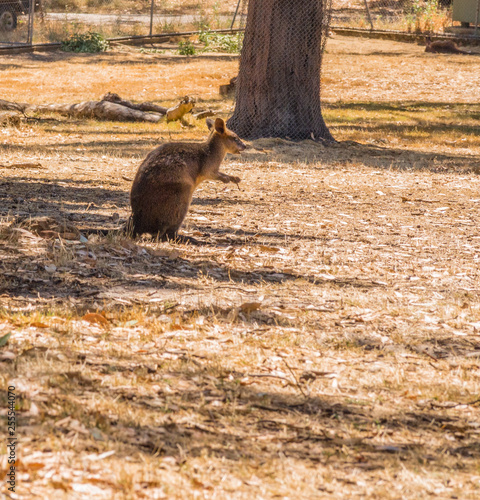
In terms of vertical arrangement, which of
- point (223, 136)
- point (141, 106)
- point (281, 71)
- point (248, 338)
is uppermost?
point (281, 71)

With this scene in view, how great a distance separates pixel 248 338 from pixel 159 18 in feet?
103

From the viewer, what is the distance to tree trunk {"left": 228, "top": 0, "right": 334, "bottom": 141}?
1410 cm

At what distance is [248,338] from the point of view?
4.91 metres

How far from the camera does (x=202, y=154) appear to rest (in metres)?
7.80

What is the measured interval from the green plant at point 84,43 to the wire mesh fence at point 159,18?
2.23 ft

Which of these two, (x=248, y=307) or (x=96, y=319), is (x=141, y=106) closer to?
(x=248, y=307)

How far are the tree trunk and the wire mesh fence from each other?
10.4m

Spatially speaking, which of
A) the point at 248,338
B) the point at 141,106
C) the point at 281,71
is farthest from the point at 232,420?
the point at 141,106

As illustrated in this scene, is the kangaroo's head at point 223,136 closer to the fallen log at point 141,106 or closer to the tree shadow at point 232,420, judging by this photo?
the tree shadow at point 232,420

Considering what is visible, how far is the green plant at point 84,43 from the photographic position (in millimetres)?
27359

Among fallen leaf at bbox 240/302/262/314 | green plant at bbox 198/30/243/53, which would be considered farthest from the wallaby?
fallen leaf at bbox 240/302/262/314

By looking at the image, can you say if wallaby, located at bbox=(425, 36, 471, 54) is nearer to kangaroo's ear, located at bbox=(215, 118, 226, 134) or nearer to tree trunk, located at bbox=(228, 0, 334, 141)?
tree trunk, located at bbox=(228, 0, 334, 141)

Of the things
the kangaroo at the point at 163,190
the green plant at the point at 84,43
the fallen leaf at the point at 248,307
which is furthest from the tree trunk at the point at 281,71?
the green plant at the point at 84,43

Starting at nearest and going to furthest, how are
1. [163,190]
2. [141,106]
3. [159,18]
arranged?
[163,190] < [141,106] < [159,18]
